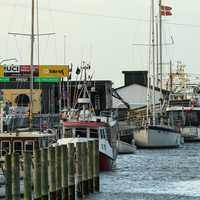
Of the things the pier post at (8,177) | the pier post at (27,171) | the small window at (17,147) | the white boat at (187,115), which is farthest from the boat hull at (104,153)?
the white boat at (187,115)

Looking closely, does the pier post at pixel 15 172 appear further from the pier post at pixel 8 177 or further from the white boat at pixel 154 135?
the white boat at pixel 154 135

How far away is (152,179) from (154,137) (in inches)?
728

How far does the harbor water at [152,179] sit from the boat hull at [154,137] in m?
7.05

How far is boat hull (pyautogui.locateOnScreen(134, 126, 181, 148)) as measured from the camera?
4097cm

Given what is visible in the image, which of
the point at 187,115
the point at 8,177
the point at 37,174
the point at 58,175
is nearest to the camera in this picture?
the point at 8,177

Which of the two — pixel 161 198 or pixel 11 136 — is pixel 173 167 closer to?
pixel 161 198

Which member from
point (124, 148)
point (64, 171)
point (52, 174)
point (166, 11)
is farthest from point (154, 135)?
point (52, 174)

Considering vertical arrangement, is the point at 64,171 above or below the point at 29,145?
below

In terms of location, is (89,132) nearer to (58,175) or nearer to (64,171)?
(64,171)

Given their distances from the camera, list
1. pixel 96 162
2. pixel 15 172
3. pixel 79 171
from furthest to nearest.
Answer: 1. pixel 96 162
2. pixel 79 171
3. pixel 15 172

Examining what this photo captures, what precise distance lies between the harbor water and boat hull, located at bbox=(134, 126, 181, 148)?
23.1 ft

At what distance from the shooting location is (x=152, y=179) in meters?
22.7

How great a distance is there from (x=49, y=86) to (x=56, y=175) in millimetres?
51620

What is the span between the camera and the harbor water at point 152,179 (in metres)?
18.2
